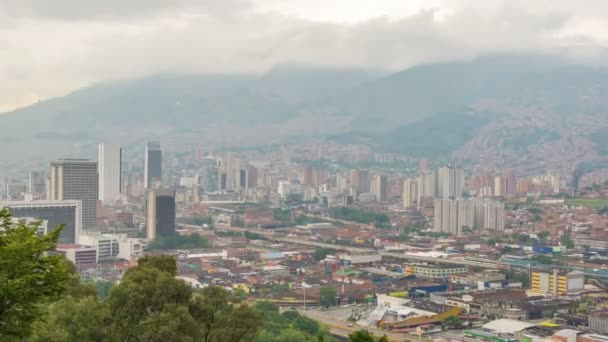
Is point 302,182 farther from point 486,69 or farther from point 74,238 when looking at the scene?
point 486,69

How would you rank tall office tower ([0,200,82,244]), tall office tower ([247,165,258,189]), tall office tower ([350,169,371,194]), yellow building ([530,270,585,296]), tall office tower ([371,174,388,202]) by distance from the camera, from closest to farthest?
yellow building ([530,270,585,296]) → tall office tower ([0,200,82,244]) → tall office tower ([371,174,388,202]) → tall office tower ([350,169,371,194]) → tall office tower ([247,165,258,189])

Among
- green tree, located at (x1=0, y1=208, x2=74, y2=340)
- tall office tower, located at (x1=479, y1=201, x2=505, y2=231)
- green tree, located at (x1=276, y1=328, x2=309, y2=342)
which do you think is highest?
green tree, located at (x1=0, y1=208, x2=74, y2=340)

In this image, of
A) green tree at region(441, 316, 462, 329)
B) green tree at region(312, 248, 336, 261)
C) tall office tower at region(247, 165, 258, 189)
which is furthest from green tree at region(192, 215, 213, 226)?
green tree at region(441, 316, 462, 329)

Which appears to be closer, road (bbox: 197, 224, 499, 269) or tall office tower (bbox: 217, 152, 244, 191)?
road (bbox: 197, 224, 499, 269)

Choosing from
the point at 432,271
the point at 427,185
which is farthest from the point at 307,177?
the point at 432,271

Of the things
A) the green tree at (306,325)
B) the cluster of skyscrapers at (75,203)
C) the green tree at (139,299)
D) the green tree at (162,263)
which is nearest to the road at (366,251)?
the cluster of skyscrapers at (75,203)

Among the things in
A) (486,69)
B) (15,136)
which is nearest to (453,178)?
(15,136)

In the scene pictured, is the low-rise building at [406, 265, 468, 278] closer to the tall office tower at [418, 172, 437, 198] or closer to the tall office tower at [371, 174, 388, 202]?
the tall office tower at [418, 172, 437, 198]
